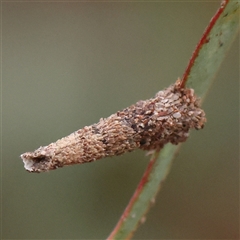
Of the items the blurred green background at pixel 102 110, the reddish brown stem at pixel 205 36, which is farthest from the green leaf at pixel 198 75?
the blurred green background at pixel 102 110

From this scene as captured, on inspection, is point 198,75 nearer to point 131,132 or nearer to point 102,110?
point 131,132

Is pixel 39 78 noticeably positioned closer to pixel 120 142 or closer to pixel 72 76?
pixel 72 76

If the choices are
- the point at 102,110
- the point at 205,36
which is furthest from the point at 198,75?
the point at 102,110

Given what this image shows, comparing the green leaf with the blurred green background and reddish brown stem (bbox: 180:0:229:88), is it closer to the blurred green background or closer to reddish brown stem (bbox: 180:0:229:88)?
reddish brown stem (bbox: 180:0:229:88)

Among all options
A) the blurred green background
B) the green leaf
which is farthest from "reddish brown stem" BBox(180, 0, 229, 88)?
the blurred green background

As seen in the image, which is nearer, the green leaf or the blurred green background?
the green leaf

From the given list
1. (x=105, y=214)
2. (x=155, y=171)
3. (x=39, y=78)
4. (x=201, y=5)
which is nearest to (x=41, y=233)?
(x=105, y=214)
